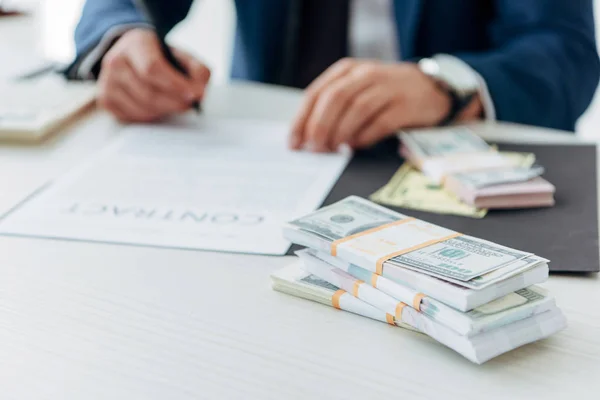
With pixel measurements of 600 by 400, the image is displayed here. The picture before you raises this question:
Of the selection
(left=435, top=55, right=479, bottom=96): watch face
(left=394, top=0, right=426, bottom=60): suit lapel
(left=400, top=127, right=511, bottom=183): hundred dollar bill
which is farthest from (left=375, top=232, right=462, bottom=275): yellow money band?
(left=394, top=0, right=426, bottom=60): suit lapel

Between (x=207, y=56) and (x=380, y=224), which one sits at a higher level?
(x=380, y=224)

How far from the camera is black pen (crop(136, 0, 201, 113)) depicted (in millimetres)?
1042

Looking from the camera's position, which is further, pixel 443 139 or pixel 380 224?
pixel 443 139

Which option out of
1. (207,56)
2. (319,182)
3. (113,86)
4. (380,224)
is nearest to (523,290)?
(380,224)

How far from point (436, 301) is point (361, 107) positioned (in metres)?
0.45

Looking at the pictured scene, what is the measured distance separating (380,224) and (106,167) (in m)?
0.38

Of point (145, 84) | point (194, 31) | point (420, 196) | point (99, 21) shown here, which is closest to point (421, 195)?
point (420, 196)

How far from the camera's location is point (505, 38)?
1114 mm

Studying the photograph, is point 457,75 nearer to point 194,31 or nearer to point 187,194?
point 187,194

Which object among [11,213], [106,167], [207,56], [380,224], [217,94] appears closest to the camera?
[380,224]

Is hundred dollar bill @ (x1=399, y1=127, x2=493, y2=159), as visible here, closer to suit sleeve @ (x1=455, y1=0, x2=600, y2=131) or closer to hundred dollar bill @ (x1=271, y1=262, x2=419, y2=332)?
suit sleeve @ (x1=455, y1=0, x2=600, y2=131)

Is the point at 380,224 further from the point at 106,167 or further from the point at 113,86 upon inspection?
the point at 113,86

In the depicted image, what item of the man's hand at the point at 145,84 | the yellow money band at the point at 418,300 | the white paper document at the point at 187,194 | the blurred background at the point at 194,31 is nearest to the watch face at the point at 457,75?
the white paper document at the point at 187,194

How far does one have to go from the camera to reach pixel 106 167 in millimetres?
814
